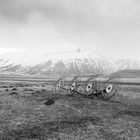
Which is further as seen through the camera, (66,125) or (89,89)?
Answer: (89,89)

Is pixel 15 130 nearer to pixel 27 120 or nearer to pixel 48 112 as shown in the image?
pixel 27 120

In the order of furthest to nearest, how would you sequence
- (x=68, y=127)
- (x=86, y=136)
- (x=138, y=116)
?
(x=138, y=116) → (x=68, y=127) → (x=86, y=136)

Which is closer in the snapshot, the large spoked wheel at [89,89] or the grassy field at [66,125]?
the grassy field at [66,125]

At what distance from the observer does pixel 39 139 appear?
12.6 metres

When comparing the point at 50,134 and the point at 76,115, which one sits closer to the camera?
the point at 50,134

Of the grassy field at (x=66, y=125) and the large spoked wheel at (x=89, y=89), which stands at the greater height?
the large spoked wheel at (x=89, y=89)

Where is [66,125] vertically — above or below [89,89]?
below

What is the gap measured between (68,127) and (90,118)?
13.6 feet

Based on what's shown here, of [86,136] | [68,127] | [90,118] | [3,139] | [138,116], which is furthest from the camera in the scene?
[138,116]

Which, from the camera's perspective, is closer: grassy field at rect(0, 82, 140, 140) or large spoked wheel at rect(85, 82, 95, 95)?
grassy field at rect(0, 82, 140, 140)

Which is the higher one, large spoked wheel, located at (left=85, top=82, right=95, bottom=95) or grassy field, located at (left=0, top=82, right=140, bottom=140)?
large spoked wheel, located at (left=85, top=82, right=95, bottom=95)

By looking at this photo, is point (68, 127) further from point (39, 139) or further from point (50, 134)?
point (39, 139)

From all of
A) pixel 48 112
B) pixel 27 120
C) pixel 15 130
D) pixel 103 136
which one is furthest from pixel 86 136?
pixel 48 112

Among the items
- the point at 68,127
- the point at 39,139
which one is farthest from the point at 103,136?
the point at 39,139
